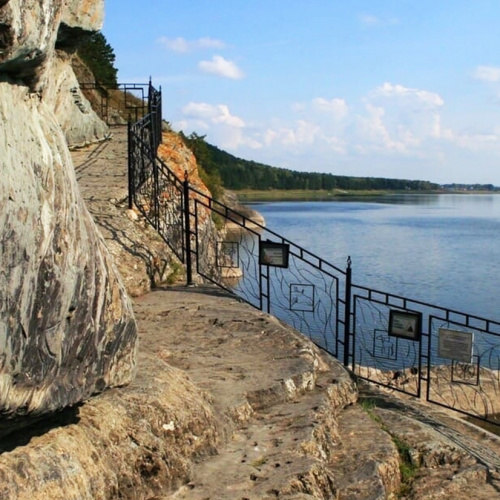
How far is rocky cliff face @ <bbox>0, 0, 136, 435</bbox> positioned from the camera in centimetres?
290

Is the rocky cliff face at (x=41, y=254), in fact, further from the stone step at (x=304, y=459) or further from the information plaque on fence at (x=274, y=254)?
the information plaque on fence at (x=274, y=254)

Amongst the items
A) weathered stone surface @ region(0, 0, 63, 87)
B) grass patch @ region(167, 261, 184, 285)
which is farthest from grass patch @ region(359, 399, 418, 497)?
grass patch @ region(167, 261, 184, 285)

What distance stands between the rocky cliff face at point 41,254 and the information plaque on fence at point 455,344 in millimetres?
4187

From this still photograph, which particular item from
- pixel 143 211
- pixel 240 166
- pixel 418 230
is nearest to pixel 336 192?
pixel 240 166

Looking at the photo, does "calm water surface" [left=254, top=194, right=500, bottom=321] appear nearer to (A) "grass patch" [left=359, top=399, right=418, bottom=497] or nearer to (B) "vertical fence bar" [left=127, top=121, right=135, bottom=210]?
(B) "vertical fence bar" [left=127, top=121, right=135, bottom=210]

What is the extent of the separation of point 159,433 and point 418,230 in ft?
160

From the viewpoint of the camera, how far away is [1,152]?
290 cm

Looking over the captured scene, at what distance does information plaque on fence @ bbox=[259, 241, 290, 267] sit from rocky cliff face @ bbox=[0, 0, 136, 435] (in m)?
4.65

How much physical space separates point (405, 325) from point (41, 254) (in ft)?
16.2

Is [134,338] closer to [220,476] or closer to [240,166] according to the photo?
[220,476]

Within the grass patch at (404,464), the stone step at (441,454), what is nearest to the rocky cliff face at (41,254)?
the grass patch at (404,464)

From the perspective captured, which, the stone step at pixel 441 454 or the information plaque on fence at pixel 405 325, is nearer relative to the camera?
the stone step at pixel 441 454

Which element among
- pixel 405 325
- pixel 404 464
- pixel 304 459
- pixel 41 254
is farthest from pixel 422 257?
pixel 41 254

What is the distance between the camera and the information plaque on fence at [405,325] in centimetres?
719
